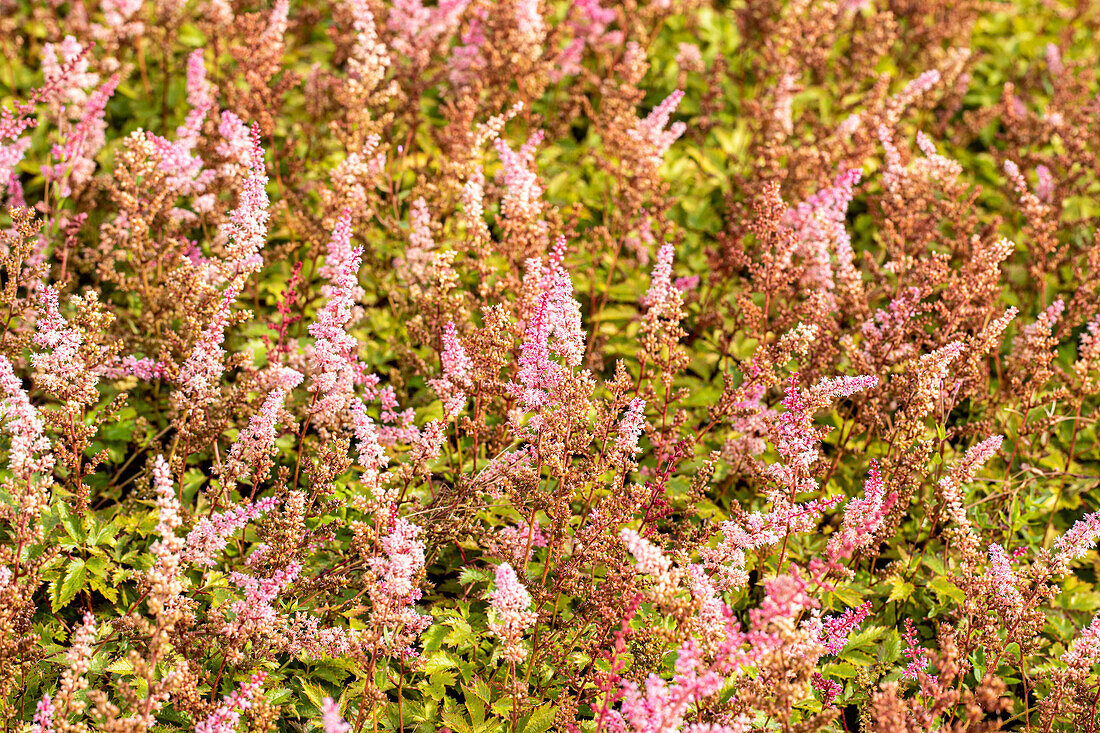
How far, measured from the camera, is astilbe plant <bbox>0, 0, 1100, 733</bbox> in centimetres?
392

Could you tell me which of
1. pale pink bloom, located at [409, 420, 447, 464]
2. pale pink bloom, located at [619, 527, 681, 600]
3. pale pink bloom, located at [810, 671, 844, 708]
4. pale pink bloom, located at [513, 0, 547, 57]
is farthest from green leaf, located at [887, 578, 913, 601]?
pale pink bloom, located at [513, 0, 547, 57]

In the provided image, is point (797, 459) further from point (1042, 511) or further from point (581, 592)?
point (1042, 511)

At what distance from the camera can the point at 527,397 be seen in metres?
4.36

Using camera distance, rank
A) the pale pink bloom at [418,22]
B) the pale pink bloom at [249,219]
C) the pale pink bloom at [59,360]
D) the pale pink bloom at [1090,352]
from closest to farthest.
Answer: the pale pink bloom at [59,360]
the pale pink bloom at [249,219]
the pale pink bloom at [1090,352]
the pale pink bloom at [418,22]

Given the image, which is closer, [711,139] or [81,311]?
[81,311]

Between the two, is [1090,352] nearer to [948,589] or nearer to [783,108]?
[948,589]

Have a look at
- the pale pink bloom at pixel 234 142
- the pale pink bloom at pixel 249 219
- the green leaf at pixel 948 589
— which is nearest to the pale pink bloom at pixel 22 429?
the pale pink bloom at pixel 249 219

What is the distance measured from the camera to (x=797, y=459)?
4.13 m

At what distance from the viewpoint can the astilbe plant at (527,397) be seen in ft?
12.8

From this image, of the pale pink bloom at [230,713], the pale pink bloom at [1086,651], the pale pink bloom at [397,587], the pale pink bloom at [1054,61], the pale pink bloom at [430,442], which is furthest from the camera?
the pale pink bloom at [1054,61]

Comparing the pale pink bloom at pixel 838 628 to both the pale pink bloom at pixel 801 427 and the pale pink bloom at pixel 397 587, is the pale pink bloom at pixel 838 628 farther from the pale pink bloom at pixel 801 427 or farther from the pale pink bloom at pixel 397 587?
the pale pink bloom at pixel 397 587

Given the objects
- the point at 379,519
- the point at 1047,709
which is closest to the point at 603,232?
the point at 379,519

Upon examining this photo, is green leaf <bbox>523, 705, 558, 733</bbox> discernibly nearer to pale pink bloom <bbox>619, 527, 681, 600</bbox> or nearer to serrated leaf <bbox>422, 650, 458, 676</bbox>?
serrated leaf <bbox>422, 650, 458, 676</bbox>

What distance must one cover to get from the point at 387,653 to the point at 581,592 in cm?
92
